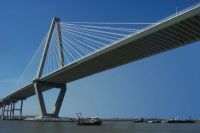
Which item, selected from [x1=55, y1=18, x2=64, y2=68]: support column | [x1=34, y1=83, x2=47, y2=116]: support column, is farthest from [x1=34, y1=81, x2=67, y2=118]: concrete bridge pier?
[x1=55, y1=18, x2=64, y2=68]: support column

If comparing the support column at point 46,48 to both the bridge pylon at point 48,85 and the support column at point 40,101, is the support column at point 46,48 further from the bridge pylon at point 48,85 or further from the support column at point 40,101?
the support column at point 40,101

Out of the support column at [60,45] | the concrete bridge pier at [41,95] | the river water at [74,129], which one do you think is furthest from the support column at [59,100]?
the river water at [74,129]

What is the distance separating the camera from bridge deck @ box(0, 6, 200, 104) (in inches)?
1267

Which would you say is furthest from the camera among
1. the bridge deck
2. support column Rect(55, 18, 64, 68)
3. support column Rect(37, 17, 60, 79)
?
support column Rect(37, 17, 60, 79)

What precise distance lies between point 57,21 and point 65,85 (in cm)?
1109

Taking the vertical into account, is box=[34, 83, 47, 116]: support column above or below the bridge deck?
below

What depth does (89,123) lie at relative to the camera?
213 feet

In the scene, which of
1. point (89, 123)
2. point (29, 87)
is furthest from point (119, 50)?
point (29, 87)

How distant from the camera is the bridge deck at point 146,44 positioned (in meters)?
32.2

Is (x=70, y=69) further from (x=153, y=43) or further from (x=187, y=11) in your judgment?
(x=187, y=11)

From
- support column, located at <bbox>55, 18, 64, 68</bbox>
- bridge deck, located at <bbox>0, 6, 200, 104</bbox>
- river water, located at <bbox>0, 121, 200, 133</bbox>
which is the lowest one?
river water, located at <bbox>0, 121, 200, 133</bbox>

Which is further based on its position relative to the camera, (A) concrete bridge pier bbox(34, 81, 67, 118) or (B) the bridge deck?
(A) concrete bridge pier bbox(34, 81, 67, 118)

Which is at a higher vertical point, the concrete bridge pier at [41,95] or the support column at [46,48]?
the support column at [46,48]

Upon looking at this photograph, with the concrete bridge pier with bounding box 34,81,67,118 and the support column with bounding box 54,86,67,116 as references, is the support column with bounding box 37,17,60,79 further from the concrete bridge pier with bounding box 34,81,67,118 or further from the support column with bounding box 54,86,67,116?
the support column with bounding box 54,86,67,116
